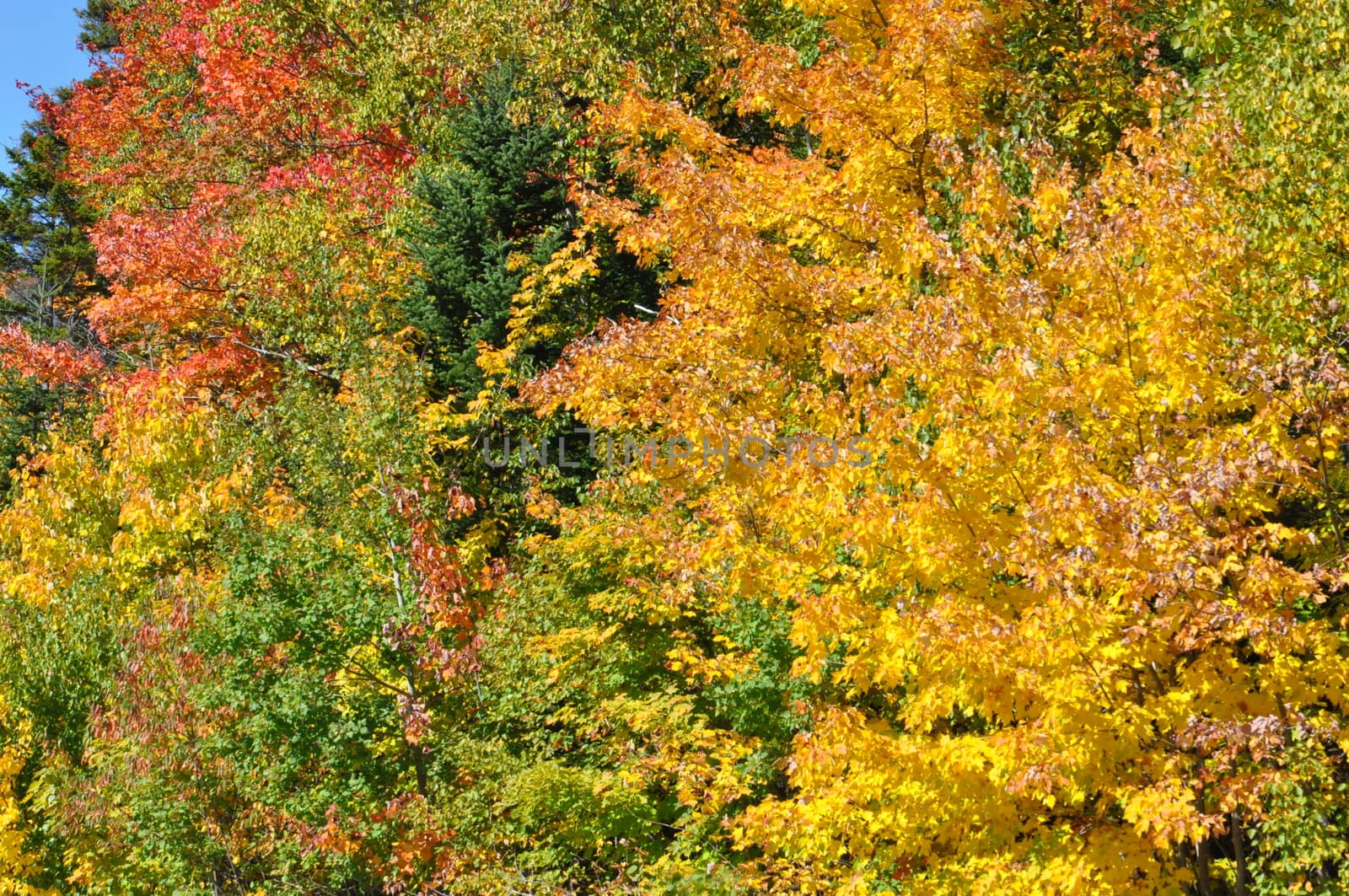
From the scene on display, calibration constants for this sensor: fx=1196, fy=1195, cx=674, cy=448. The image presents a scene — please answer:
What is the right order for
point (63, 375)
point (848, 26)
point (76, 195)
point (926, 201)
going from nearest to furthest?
1. point (926, 201)
2. point (848, 26)
3. point (63, 375)
4. point (76, 195)

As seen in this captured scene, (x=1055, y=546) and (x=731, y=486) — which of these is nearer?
(x=1055, y=546)

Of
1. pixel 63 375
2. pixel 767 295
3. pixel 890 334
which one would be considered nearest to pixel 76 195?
pixel 63 375

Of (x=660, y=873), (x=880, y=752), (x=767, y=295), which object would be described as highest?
(x=767, y=295)

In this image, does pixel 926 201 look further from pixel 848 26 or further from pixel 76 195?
pixel 76 195

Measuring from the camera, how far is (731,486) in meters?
11.7

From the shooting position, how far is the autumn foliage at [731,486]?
7516mm

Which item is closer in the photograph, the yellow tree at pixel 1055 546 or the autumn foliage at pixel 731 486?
the yellow tree at pixel 1055 546

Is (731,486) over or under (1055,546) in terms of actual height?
over

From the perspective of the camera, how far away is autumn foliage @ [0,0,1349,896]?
24.7ft

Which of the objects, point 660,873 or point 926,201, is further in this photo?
point 926,201

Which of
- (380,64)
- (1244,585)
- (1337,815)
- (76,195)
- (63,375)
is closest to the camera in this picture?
(1244,585)

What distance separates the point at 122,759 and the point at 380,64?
1404 centimetres

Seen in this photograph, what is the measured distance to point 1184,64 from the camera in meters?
14.5

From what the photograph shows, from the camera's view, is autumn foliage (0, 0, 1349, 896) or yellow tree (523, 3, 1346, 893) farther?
→ autumn foliage (0, 0, 1349, 896)
